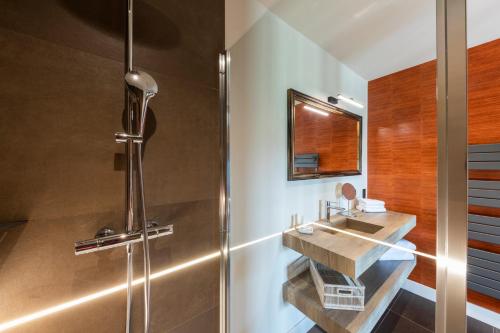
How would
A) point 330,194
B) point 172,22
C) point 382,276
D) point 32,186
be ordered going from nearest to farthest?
point 32,186
point 172,22
point 382,276
point 330,194

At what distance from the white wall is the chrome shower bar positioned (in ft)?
1.46

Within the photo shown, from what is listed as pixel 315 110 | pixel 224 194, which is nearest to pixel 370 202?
pixel 315 110

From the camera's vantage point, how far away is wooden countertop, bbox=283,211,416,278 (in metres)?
1.09

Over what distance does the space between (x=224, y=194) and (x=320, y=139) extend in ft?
3.60

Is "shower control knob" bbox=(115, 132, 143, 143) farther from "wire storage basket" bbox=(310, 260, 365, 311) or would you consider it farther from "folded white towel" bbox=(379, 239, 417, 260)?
"folded white towel" bbox=(379, 239, 417, 260)

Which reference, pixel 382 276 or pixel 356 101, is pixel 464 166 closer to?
pixel 382 276

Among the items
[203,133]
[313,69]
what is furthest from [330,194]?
[203,133]

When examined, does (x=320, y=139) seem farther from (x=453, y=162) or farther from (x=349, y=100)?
(x=453, y=162)

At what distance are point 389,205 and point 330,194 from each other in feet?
1.54

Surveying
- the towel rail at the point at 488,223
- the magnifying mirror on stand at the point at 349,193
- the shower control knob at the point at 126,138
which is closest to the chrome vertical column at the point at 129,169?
the shower control knob at the point at 126,138

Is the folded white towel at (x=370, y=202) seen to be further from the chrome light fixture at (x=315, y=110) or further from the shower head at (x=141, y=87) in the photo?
the shower head at (x=141, y=87)

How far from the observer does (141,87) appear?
648 mm

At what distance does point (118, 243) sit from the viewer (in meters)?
0.66

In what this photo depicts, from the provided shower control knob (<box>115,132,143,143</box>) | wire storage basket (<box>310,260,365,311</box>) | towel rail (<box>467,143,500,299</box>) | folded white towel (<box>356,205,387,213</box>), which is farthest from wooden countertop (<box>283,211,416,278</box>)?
shower control knob (<box>115,132,143,143</box>)
